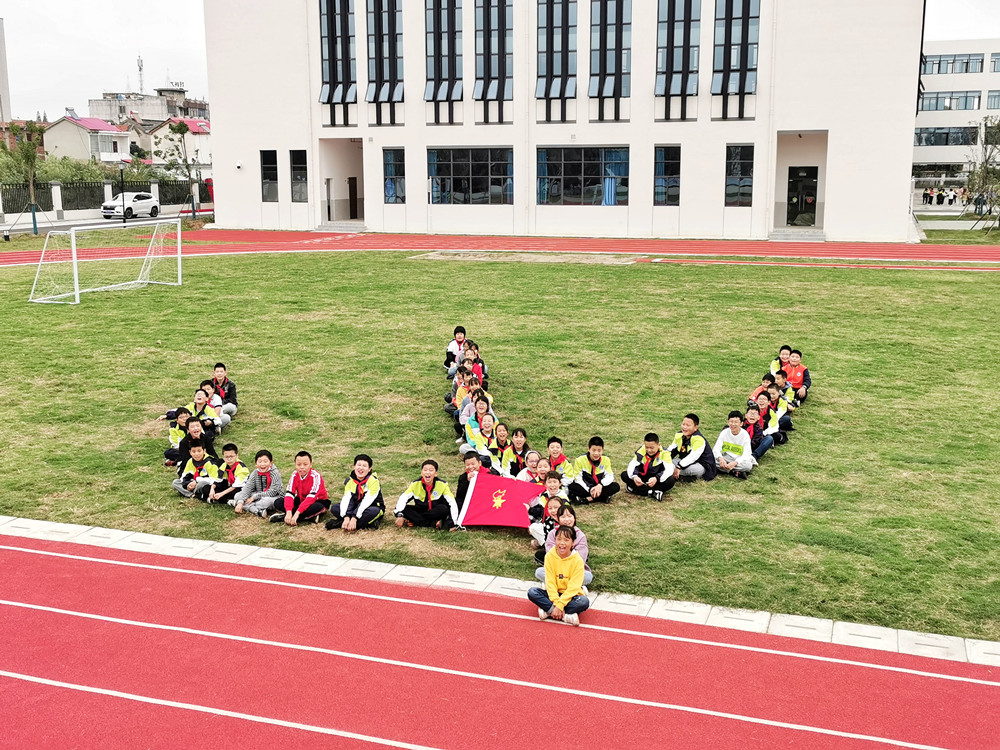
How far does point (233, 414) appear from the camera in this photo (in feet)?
49.3

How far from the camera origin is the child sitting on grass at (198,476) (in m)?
A: 11.6

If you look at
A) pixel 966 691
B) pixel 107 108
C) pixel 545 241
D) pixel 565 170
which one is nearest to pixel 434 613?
pixel 966 691

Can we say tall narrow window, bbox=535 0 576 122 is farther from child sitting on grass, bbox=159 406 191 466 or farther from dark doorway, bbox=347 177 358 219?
child sitting on grass, bbox=159 406 191 466

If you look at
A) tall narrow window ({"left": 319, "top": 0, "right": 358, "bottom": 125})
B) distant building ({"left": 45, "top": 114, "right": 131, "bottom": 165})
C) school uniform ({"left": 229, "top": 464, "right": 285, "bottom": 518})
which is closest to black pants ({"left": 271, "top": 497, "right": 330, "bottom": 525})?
school uniform ({"left": 229, "top": 464, "right": 285, "bottom": 518})

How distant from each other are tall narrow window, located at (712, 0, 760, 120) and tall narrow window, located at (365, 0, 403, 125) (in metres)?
14.2

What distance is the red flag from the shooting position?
10.6 m

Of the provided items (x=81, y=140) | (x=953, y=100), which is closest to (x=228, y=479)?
(x=953, y=100)

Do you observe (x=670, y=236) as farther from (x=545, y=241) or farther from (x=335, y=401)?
(x=335, y=401)

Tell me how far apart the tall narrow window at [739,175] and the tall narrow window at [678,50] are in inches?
100

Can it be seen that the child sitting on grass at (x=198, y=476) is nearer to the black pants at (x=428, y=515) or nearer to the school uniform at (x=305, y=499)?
the school uniform at (x=305, y=499)

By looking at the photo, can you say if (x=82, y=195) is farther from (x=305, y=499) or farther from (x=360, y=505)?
(x=360, y=505)

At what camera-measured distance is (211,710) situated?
6.91 m

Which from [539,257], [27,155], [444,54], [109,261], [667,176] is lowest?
[539,257]

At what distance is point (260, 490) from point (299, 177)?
38703 mm
